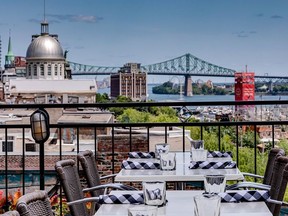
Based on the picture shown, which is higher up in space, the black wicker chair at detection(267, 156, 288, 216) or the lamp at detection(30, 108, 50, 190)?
the lamp at detection(30, 108, 50, 190)

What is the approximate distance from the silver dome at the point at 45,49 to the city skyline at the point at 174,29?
8.60ft

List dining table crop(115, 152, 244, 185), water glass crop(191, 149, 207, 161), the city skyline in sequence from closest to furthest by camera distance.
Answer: dining table crop(115, 152, 244, 185), water glass crop(191, 149, 207, 161), the city skyline

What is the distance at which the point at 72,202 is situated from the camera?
2.77 meters

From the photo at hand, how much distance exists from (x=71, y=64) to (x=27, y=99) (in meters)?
35.7

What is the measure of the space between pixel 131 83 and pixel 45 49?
1666cm

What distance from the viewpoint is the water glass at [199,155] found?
3658mm

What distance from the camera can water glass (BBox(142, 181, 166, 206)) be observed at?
2.27 metres

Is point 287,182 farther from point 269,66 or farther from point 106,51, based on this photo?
point 106,51

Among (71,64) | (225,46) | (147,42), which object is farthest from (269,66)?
(71,64)

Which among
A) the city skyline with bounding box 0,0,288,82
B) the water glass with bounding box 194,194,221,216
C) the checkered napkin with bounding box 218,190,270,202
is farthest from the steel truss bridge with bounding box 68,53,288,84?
the water glass with bounding box 194,194,221,216

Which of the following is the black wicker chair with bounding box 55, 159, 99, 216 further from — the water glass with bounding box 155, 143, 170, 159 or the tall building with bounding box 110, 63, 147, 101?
the tall building with bounding box 110, 63, 147, 101

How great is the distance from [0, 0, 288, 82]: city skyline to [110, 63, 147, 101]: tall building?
382cm

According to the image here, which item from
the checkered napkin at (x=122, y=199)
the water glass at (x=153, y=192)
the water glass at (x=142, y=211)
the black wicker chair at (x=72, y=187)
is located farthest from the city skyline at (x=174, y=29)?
the water glass at (x=142, y=211)

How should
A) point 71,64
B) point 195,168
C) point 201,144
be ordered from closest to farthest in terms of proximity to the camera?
point 195,168 → point 201,144 → point 71,64
